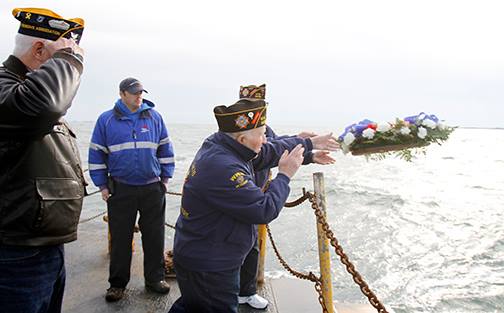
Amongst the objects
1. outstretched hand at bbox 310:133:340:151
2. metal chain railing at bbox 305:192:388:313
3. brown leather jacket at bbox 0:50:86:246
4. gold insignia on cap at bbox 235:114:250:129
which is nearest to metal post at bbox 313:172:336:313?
metal chain railing at bbox 305:192:388:313

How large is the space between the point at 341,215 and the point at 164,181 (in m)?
13.2

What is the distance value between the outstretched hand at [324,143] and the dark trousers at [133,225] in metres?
1.72

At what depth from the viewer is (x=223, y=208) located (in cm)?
244

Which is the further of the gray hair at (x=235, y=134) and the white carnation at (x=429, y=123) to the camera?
the white carnation at (x=429, y=123)

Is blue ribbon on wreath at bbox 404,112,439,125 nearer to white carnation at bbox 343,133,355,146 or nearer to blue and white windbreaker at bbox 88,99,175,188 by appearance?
white carnation at bbox 343,133,355,146

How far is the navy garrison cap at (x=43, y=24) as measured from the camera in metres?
1.96

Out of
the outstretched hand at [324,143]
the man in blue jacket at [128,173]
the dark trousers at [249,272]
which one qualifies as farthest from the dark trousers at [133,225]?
the outstretched hand at [324,143]

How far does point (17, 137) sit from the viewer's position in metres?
1.85

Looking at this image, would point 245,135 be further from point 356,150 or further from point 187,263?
point 356,150

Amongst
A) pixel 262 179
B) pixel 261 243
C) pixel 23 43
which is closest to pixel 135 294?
pixel 261 243

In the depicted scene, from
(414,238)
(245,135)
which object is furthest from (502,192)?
(245,135)

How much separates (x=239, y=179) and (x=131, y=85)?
2.13 meters

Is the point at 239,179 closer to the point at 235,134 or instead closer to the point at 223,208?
the point at 223,208

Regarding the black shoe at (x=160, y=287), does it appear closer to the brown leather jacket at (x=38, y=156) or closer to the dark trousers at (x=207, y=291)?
the dark trousers at (x=207, y=291)
